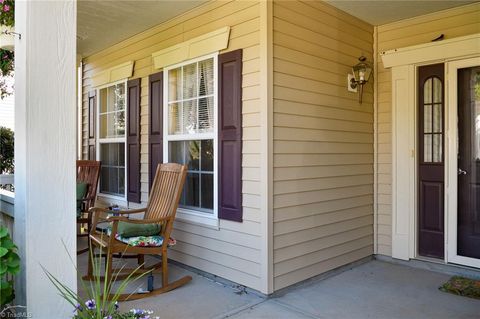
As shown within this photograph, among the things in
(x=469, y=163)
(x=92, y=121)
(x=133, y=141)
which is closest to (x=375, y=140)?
(x=469, y=163)

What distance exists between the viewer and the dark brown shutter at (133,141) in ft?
15.1

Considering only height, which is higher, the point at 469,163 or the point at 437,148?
the point at 437,148

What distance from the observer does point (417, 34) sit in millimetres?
3881

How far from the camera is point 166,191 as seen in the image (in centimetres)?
357

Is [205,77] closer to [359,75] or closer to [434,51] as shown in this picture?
[359,75]

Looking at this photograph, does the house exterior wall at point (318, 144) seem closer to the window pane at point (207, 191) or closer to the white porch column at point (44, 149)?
the window pane at point (207, 191)

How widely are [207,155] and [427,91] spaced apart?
89.1 inches

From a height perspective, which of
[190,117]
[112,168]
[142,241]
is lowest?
[142,241]

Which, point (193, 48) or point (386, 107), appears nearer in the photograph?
point (193, 48)

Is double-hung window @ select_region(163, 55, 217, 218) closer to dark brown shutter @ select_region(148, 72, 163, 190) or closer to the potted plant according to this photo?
dark brown shutter @ select_region(148, 72, 163, 190)

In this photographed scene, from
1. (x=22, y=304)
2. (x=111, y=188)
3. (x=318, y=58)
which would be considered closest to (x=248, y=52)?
(x=318, y=58)

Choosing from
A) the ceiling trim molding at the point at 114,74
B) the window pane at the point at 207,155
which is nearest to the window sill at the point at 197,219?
the window pane at the point at 207,155

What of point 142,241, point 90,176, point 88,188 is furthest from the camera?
point 90,176

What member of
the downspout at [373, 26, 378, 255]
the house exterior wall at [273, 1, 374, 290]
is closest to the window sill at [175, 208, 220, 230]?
the house exterior wall at [273, 1, 374, 290]
